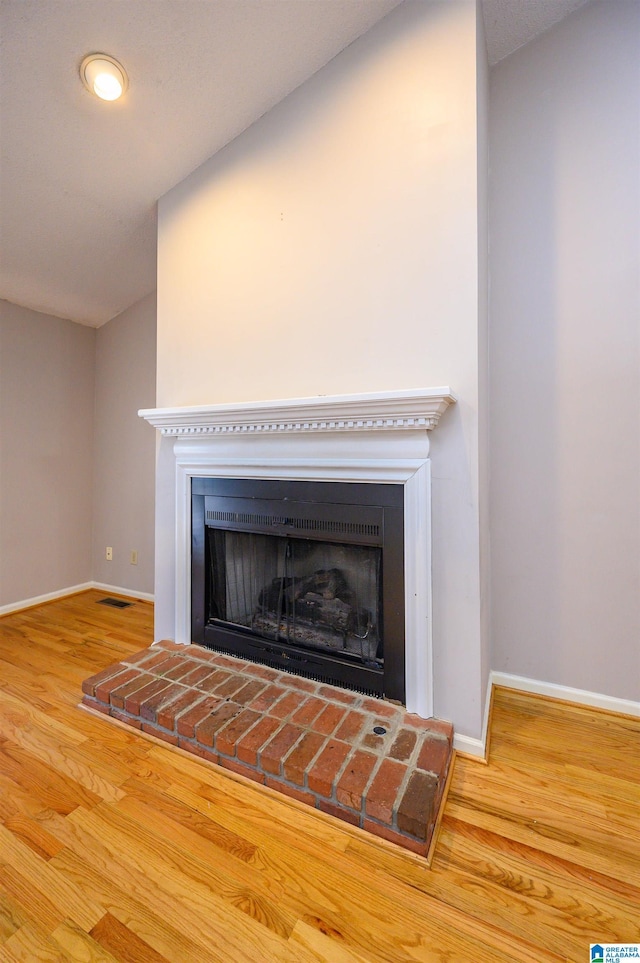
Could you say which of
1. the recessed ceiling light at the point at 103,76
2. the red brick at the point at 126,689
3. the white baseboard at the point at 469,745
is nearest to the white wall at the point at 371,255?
the white baseboard at the point at 469,745

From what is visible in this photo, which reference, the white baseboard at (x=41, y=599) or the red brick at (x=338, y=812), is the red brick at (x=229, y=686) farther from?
the white baseboard at (x=41, y=599)

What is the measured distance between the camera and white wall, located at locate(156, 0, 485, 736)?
1354 mm

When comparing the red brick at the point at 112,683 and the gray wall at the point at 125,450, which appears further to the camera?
the gray wall at the point at 125,450

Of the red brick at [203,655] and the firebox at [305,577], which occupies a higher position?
the firebox at [305,577]

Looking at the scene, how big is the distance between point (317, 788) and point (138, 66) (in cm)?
260

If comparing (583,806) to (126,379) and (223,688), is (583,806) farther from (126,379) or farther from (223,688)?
(126,379)

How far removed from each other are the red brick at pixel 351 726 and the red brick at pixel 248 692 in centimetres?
38

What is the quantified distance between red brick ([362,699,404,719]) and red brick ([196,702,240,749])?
1.58 ft

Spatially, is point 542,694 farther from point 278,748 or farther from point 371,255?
point 371,255

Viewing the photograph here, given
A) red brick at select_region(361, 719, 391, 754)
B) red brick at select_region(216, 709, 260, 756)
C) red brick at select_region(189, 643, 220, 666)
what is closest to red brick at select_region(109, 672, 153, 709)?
red brick at select_region(189, 643, 220, 666)

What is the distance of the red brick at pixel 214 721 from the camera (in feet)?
4.42

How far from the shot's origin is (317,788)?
1157 millimetres

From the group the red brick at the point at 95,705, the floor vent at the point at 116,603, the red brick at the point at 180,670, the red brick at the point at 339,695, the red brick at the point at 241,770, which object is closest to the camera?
the red brick at the point at 241,770

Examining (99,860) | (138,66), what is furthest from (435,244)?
(99,860)
